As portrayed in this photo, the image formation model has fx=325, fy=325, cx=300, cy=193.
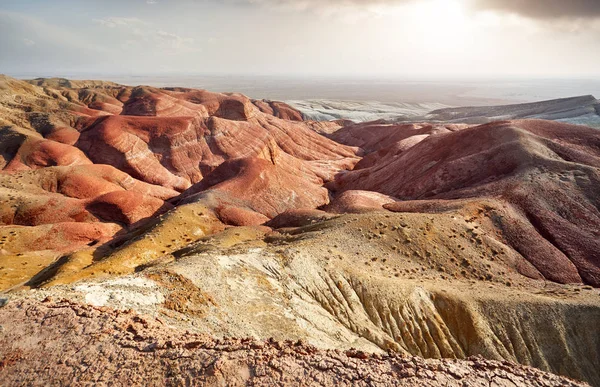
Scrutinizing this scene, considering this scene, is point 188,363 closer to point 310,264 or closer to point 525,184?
point 310,264

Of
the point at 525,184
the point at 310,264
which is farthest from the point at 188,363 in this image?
the point at 525,184

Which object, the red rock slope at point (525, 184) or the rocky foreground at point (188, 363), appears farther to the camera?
the red rock slope at point (525, 184)

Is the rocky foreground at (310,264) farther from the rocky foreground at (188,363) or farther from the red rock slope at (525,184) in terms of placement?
the red rock slope at (525,184)

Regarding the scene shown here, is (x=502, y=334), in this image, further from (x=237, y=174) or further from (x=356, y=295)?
(x=237, y=174)

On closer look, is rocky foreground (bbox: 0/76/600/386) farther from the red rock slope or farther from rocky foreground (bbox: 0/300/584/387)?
the red rock slope

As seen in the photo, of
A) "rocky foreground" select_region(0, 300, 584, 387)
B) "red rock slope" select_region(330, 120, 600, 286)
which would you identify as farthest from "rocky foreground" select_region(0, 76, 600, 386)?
"red rock slope" select_region(330, 120, 600, 286)

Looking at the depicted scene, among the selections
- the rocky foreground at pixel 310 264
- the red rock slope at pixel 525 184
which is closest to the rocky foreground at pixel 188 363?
the rocky foreground at pixel 310 264
